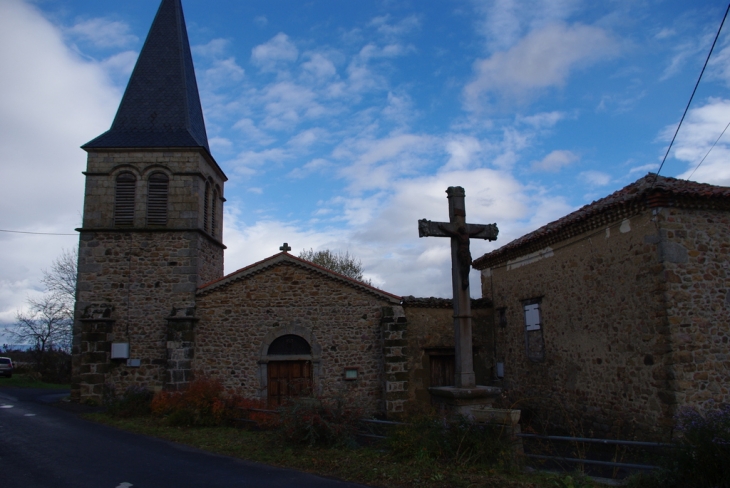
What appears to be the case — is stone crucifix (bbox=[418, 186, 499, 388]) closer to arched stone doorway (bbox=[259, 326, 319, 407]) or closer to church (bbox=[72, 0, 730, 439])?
church (bbox=[72, 0, 730, 439])

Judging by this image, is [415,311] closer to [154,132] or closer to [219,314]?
[219,314]

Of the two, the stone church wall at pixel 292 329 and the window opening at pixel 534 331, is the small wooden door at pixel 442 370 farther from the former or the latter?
the window opening at pixel 534 331

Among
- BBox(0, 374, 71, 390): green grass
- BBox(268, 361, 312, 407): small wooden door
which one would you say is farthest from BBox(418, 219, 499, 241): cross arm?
BBox(0, 374, 71, 390): green grass

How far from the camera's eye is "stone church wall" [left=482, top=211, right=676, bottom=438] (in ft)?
30.1

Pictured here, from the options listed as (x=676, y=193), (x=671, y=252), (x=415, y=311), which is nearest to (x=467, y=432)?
(x=671, y=252)

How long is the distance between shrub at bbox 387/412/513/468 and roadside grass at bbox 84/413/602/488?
0.48ft

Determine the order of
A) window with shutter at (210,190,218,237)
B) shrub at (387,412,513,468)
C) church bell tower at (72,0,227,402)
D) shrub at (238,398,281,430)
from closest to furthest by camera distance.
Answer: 1. shrub at (387,412,513,468)
2. shrub at (238,398,281,430)
3. church bell tower at (72,0,227,402)
4. window with shutter at (210,190,218,237)

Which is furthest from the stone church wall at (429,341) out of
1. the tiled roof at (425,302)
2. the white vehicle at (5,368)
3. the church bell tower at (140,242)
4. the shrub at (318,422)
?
the white vehicle at (5,368)

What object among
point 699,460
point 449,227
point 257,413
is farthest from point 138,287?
point 699,460

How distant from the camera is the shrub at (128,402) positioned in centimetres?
1302

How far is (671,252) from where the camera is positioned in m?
9.12

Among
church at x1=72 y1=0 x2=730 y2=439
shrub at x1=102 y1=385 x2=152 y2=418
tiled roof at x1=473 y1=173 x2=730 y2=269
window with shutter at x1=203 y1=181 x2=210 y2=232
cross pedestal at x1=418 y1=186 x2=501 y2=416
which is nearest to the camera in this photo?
cross pedestal at x1=418 y1=186 x2=501 y2=416

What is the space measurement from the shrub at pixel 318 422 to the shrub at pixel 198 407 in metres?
3.31

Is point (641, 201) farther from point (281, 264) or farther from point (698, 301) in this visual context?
point (281, 264)
